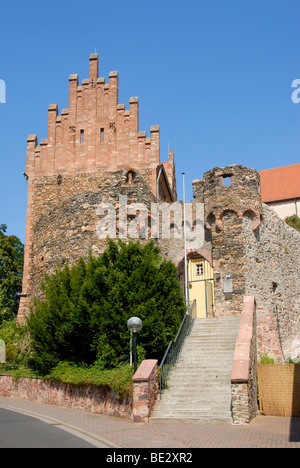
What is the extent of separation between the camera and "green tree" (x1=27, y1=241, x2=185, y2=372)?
1323 cm

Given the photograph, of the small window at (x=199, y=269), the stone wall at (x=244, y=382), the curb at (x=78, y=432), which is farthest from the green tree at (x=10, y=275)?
the stone wall at (x=244, y=382)

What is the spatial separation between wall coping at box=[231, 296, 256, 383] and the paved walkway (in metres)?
1.02

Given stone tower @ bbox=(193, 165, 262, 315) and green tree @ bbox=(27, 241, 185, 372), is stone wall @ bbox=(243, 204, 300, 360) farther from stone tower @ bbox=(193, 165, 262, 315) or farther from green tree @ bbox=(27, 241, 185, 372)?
green tree @ bbox=(27, 241, 185, 372)

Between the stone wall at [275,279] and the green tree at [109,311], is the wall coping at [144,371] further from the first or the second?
the stone wall at [275,279]

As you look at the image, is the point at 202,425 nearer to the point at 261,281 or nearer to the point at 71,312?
the point at 71,312

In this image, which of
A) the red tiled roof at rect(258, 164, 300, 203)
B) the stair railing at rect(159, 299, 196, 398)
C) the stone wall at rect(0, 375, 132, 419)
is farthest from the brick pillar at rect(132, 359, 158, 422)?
the red tiled roof at rect(258, 164, 300, 203)

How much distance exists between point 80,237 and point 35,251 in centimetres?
370

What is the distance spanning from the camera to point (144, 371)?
11.5 meters

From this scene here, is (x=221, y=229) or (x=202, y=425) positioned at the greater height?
(x=221, y=229)

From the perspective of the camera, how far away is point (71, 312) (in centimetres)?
1391

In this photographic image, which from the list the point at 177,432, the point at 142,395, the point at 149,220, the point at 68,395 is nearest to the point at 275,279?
the point at 149,220

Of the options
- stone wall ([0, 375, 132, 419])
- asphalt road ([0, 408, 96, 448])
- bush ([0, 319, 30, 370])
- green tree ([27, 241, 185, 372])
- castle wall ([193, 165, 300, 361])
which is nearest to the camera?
asphalt road ([0, 408, 96, 448])

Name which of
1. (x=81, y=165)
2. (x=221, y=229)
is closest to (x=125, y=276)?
(x=221, y=229)

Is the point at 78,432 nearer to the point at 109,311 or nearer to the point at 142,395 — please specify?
the point at 142,395
